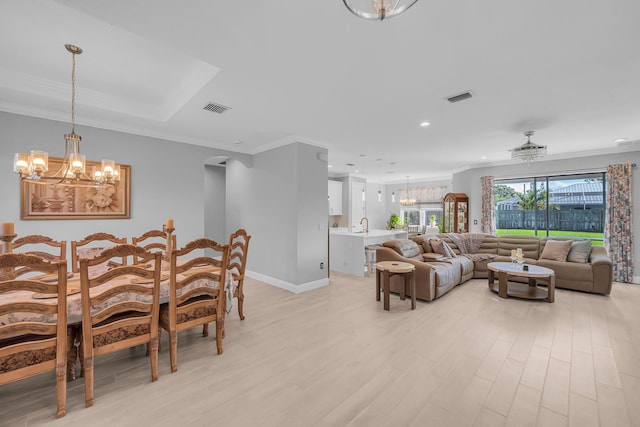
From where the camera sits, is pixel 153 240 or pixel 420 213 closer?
pixel 153 240

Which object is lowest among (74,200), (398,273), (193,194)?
(398,273)

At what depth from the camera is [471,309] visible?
3.82 meters

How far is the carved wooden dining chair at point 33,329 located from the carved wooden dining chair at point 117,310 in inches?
4.7

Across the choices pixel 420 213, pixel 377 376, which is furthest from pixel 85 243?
pixel 420 213

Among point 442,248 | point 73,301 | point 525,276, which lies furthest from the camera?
point 442,248

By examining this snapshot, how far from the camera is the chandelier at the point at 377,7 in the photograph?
1.18 meters

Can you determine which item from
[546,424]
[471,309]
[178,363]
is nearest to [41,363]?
[178,363]

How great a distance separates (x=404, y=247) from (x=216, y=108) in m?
3.77

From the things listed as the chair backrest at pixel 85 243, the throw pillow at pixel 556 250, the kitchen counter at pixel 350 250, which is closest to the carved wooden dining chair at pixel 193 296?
the chair backrest at pixel 85 243

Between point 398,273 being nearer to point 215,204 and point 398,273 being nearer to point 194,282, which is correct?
point 194,282

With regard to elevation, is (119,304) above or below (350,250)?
above

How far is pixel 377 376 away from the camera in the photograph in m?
2.27

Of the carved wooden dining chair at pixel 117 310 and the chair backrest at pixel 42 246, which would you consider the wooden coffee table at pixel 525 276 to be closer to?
the carved wooden dining chair at pixel 117 310

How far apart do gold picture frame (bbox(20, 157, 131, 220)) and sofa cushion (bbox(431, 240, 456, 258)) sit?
546cm
